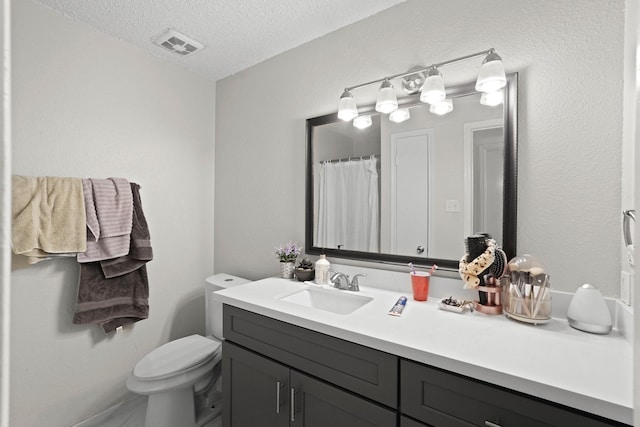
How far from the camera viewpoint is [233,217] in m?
2.25

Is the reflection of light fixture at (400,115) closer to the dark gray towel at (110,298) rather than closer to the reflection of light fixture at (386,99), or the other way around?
the reflection of light fixture at (386,99)

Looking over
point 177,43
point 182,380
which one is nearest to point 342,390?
point 182,380

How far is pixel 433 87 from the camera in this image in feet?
4.25

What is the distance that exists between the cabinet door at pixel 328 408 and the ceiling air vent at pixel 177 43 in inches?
74.7

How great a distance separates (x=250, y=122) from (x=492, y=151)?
154 cm

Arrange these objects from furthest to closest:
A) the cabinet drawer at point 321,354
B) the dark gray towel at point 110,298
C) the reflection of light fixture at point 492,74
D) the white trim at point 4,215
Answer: the dark gray towel at point 110,298, the reflection of light fixture at point 492,74, the cabinet drawer at point 321,354, the white trim at point 4,215

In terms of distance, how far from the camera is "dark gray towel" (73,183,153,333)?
64.7 inches

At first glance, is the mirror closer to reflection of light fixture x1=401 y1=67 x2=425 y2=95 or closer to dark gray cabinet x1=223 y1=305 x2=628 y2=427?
reflection of light fixture x1=401 y1=67 x2=425 y2=95

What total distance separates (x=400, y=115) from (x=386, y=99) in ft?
0.37

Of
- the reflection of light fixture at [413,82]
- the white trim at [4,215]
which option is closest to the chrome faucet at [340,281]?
the reflection of light fixture at [413,82]

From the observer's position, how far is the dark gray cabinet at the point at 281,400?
102 centimetres

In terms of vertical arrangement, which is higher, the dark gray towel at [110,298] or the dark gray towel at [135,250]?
the dark gray towel at [135,250]

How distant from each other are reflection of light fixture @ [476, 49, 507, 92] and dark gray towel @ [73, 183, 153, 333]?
1.90 meters

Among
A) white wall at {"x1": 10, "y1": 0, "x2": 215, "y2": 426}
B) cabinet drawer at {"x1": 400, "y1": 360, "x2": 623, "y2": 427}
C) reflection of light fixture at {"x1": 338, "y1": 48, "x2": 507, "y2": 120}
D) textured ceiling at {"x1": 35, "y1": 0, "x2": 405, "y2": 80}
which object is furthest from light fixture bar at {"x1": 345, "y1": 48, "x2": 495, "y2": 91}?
white wall at {"x1": 10, "y1": 0, "x2": 215, "y2": 426}
